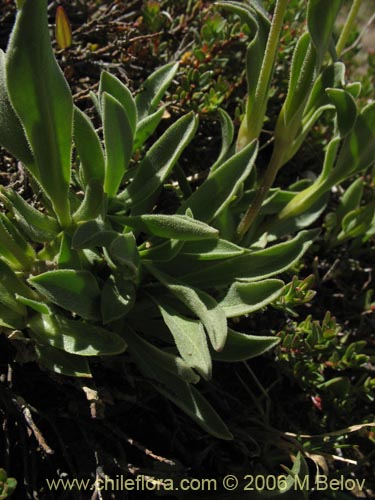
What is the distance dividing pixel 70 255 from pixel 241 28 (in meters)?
1.18

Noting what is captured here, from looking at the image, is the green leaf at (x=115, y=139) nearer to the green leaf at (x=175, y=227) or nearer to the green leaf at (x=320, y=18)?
the green leaf at (x=175, y=227)

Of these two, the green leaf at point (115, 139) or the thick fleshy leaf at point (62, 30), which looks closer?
the green leaf at point (115, 139)

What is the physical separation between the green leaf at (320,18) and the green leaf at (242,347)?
690 mm

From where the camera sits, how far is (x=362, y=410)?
179cm

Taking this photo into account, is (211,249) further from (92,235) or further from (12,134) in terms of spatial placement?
(12,134)

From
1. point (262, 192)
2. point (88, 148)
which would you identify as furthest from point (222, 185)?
point (88, 148)

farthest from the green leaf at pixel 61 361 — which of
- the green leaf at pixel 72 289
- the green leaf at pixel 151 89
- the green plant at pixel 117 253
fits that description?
the green leaf at pixel 151 89

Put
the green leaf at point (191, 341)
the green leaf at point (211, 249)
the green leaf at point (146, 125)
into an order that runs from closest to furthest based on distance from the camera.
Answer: the green leaf at point (191, 341) → the green leaf at point (211, 249) → the green leaf at point (146, 125)

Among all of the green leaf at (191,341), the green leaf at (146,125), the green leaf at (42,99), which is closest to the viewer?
the green leaf at (42,99)

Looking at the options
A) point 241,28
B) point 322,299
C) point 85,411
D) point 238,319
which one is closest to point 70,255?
point 85,411

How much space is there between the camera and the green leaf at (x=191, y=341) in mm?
1216

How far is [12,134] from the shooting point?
1.30m

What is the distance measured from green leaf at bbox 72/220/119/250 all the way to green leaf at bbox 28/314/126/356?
21 centimetres

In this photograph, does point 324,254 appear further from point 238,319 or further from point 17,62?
point 17,62
